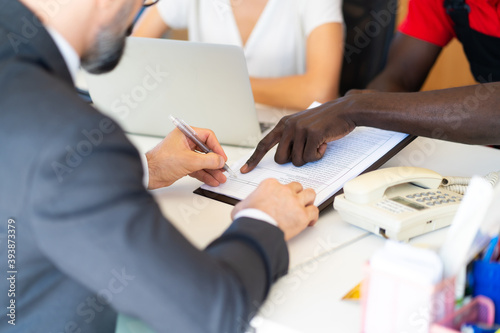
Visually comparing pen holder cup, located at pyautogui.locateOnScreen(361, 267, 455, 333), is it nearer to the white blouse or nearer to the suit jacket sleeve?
the suit jacket sleeve

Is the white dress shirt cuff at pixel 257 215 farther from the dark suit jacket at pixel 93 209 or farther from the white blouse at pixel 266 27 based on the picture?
the white blouse at pixel 266 27

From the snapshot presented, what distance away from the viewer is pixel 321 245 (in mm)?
816

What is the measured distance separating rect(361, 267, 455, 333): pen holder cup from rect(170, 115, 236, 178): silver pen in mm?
493

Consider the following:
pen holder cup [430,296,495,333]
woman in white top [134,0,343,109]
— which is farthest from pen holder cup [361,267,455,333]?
woman in white top [134,0,343,109]

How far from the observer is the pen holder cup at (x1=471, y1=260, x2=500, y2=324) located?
23.9 inches

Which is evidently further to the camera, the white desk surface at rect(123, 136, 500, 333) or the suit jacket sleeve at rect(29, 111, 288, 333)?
the white desk surface at rect(123, 136, 500, 333)

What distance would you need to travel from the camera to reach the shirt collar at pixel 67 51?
0.67m

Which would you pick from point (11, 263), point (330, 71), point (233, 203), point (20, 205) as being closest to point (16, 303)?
point (11, 263)

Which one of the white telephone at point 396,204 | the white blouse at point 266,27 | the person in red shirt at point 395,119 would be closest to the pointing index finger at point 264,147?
the person in red shirt at point 395,119

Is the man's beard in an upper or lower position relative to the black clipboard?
upper

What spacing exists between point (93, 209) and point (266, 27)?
53.0 inches

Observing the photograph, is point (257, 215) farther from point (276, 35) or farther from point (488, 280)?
point (276, 35)

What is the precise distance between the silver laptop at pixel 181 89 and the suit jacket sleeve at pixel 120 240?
55 centimetres

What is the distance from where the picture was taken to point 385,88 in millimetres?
1577
